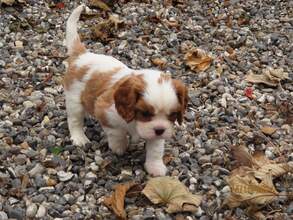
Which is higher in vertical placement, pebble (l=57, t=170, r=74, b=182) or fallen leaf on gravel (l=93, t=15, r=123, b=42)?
fallen leaf on gravel (l=93, t=15, r=123, b=42)

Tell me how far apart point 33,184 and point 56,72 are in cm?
196

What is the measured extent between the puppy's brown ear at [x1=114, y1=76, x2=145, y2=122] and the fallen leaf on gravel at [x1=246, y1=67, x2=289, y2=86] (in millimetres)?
2185

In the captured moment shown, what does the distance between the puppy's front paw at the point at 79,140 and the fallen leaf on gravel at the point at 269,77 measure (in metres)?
1.89

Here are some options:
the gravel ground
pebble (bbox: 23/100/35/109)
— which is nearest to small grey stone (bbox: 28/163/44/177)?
the gravel ground

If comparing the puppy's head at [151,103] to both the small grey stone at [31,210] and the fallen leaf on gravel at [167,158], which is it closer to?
the fallen leaf on gravel at [167,158]

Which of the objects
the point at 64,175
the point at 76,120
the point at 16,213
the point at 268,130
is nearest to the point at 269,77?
the point at 268,130

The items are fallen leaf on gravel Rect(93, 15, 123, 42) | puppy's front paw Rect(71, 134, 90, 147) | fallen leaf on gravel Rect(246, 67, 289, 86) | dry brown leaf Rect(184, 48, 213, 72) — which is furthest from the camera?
fallen leaf on gravel Rect(93, 15, 123, 42)

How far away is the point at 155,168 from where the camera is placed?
446 centimetres

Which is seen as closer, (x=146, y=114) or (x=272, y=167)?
(x=146, y=114)

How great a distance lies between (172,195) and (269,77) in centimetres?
227

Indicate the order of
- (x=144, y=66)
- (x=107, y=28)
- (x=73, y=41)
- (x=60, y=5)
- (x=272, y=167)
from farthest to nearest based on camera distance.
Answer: (x=60, y=5)
(x=107, y=28)
(x=144, y=66)
(x=73, y=41)
(x=272, y=167)

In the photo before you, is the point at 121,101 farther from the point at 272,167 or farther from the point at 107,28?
the point at 107,28

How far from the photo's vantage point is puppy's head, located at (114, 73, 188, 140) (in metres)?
3.94

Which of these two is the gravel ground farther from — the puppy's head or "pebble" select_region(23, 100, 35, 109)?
the puppy's head
